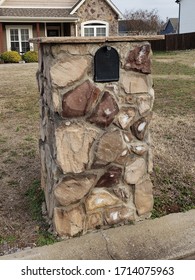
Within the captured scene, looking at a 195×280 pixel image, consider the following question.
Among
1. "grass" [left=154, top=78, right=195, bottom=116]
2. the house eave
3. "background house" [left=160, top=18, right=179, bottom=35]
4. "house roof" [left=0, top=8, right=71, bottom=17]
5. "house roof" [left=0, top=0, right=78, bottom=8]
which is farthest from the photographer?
"background house" [left=160, top=18, right=179, bottom=35]

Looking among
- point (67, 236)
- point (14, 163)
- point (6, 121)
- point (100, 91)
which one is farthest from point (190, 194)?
point (6, 121)

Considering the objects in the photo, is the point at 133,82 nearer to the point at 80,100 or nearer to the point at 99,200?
the point at 80,100

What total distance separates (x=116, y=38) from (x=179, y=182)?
1.73m

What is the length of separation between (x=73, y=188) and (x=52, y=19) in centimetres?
1817

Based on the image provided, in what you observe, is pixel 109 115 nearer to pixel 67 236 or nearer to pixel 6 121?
pixel 67 236

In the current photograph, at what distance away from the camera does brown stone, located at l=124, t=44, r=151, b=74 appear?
7.38 ft

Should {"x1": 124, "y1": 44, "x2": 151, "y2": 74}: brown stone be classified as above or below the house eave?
below

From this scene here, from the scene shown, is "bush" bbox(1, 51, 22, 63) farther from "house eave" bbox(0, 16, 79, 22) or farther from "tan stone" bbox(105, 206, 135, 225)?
"tan stone" bbox(105, 206, 135, 225)

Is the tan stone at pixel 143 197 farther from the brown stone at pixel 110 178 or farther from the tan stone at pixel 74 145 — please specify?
the tan stone at pixel 74 145

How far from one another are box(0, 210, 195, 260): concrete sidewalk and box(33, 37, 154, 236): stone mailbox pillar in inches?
4.4

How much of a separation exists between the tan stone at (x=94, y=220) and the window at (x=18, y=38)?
17991mm

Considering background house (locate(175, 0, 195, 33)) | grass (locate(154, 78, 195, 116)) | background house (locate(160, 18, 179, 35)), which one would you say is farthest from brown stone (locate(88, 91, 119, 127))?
background house (locate(160, 18, 179, 35))

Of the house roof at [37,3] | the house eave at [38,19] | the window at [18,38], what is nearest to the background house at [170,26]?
the house roof at [37,3]

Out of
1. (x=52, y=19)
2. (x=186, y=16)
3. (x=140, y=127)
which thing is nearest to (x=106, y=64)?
(x=140, y=127)
